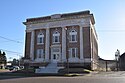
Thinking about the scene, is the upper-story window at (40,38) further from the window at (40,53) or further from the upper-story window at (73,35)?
the upper-story window at (73,35)

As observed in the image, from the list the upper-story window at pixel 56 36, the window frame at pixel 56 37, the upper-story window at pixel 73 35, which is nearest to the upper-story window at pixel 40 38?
the window frame at pixel 56 37

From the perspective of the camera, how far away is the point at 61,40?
151 feet

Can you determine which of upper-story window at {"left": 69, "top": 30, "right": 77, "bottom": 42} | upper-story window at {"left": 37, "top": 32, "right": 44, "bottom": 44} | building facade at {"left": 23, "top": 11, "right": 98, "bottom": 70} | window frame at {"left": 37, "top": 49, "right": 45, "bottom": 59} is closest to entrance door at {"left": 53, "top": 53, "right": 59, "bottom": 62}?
building facade at {"left": 23, "top": 11, "right": 98, "bottom": 70}

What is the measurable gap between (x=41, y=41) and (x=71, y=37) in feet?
26.9

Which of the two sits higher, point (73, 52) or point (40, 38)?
point (40, 38)

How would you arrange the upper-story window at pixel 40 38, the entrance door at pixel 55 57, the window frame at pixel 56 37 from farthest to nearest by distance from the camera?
the upper-story window at pixel 40 38 < the window frame at pixel 56 37 < the entrance door at pixel 55 57

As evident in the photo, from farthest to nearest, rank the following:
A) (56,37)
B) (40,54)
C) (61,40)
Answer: (40,54) < (56,37) < (61,40)

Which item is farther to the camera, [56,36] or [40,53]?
[40,53]

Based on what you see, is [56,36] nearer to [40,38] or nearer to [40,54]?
[40,38]

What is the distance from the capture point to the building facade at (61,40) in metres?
43.4

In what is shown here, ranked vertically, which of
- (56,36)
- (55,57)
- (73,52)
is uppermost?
(56,36)

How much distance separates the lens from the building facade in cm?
4344

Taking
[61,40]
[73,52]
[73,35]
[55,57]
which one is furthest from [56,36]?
[73,52]

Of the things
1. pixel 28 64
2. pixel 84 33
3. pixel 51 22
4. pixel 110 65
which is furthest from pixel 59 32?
pixel 110 65
